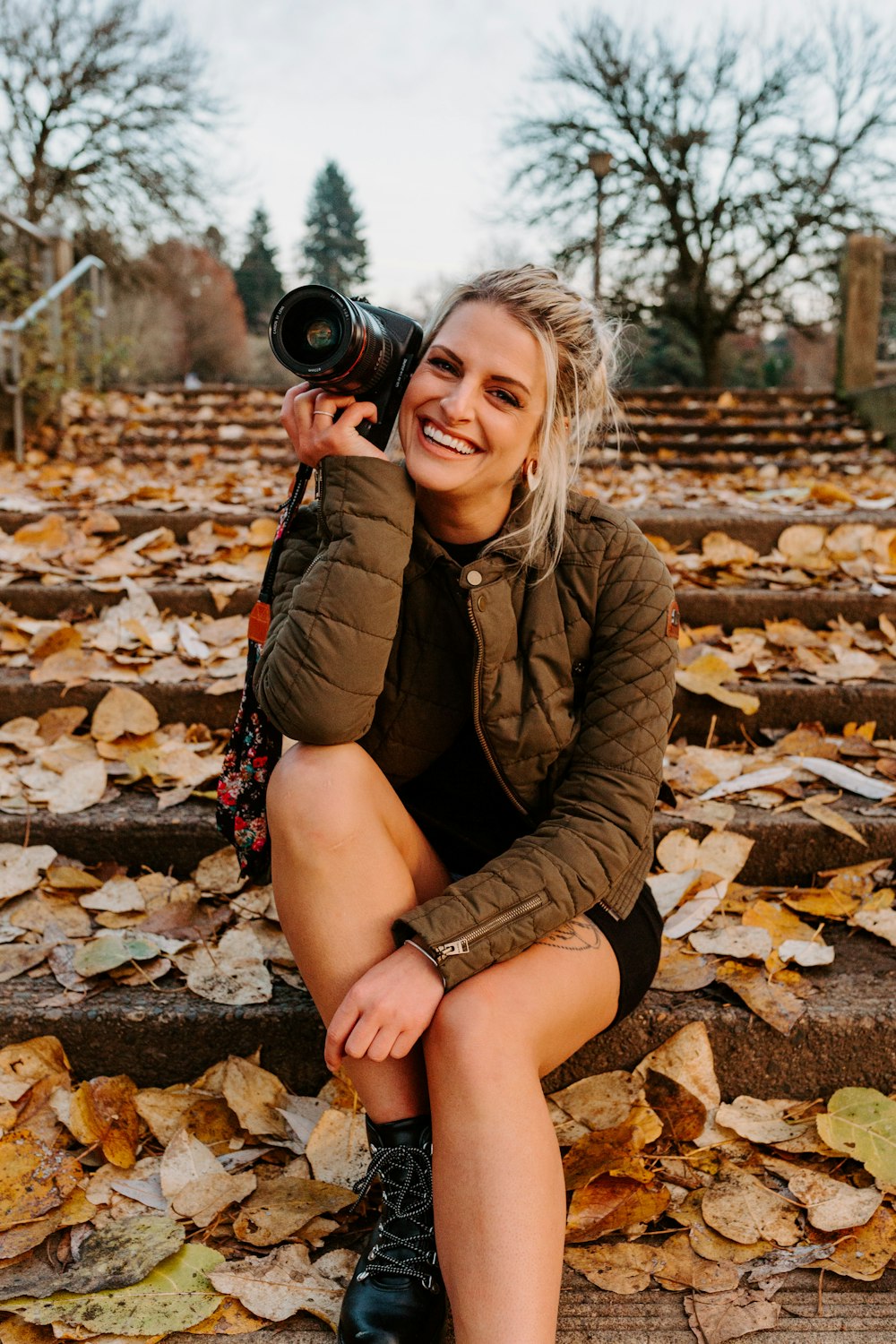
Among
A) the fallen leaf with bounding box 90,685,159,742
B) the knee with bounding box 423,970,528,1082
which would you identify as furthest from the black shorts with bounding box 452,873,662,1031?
the fallen leaf with bounding box 90,685,159,742

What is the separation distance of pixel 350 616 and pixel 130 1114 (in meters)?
0.75

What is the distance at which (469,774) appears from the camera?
1490 millimetres

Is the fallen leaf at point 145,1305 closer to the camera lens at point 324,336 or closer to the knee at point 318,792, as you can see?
the knee at point 318,792

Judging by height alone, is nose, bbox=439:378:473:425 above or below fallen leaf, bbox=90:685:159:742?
above

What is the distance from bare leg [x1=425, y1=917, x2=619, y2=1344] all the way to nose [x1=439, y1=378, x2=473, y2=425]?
663 millimetres

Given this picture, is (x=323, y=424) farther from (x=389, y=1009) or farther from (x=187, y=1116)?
(x=187, y=1116)

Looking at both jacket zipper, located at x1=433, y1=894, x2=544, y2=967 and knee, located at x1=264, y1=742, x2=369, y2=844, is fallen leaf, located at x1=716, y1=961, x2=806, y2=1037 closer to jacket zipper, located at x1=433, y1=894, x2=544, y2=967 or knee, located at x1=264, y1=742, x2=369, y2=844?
jacket zipper, located at x1=433, y1=894, x2=544, y2=967

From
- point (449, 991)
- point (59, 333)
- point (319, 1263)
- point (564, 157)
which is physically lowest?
point (319, 1263)

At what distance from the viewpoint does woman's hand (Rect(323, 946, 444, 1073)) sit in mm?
1119

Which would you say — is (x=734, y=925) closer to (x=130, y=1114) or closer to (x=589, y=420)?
(x=589, y=420)

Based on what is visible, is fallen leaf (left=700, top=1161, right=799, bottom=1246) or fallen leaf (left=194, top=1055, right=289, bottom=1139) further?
fallen leaf (left=194, top=1055, right=289, bottom=1139)

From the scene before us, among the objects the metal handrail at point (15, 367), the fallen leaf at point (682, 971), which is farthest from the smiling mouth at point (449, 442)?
the metal handrail at point (15, 367)

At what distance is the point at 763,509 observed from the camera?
140 inches

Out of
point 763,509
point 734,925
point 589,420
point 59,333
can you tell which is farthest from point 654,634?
point 59,333
